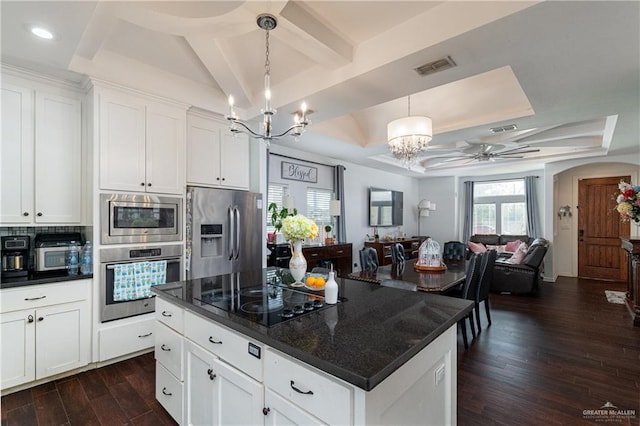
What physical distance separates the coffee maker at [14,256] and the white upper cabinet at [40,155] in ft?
0.51

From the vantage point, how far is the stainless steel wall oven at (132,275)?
277cm

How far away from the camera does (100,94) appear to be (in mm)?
2725

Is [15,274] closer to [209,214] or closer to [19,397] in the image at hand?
[19,397]

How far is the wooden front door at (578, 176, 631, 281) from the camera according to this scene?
21.9 ft

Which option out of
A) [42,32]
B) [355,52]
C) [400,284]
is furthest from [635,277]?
[42,32]

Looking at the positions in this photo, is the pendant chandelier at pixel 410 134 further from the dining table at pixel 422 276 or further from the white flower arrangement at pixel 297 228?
the white flower arrangement at pixel 297 228

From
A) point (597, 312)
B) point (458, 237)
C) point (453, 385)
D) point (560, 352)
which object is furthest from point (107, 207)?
point (458, 237)

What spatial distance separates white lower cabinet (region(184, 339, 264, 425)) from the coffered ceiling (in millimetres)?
2198

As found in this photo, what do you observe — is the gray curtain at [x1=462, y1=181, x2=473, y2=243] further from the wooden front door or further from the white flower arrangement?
the white flower arrangement

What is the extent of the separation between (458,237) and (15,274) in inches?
355

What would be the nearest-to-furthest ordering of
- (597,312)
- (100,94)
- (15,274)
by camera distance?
(15,274) → (100,94) → (597,312)

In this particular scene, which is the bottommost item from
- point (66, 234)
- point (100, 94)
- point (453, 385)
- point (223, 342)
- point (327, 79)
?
point (453, 385)

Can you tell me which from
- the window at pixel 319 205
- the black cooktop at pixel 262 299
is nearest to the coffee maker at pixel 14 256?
the black cooktop at pixel 262 299

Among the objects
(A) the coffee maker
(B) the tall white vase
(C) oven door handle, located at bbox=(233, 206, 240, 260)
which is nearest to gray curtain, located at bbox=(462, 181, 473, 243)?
(C) oven door handle, located at bbox=(233, 206, 240, 260)
